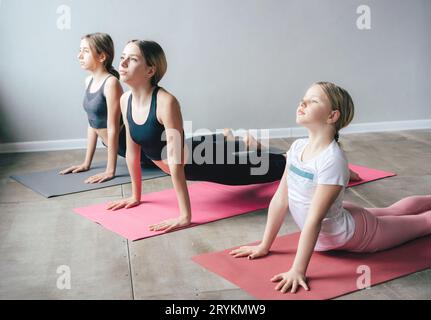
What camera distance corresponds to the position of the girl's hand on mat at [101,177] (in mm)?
3414

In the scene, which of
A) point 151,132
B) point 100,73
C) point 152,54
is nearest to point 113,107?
point 100,73

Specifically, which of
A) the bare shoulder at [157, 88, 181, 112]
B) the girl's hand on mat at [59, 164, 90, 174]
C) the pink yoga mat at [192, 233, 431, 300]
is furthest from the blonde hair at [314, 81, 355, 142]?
the girl's hand on mat at [59, 164, 90, 174]

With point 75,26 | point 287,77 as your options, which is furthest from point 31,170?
point 287,77

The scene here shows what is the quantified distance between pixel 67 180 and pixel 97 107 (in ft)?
1.59

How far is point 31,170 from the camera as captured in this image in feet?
12.5

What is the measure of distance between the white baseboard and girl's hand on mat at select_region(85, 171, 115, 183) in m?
1.07

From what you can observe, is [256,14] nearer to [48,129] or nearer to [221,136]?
[221,136]

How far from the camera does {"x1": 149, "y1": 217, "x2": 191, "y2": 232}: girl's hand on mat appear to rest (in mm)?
2582

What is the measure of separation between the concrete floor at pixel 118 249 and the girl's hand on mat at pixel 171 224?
0.16ft

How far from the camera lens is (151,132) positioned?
2717 mm

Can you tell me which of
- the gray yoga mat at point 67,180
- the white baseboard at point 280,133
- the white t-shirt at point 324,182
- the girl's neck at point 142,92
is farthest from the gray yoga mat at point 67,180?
the white t-shirt at point 324,182

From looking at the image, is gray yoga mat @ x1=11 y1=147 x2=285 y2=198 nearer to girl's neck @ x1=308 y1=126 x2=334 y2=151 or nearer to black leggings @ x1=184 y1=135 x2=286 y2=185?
black leggings @ x1=184 y1=135 x2=286 y2=185

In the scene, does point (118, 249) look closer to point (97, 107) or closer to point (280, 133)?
point (97, 107)
